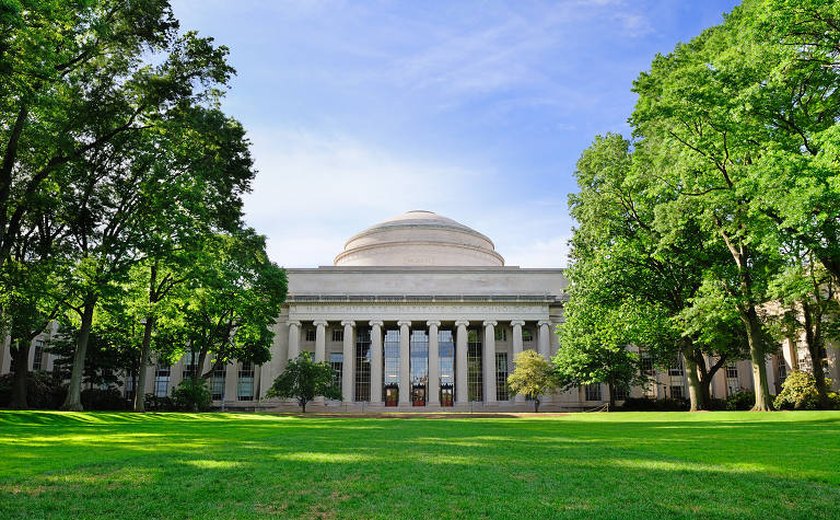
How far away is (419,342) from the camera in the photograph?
234 feet

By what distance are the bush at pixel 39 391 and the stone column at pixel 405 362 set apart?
32953mm

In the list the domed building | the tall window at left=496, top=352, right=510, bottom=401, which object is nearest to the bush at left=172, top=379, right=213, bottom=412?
the domed building

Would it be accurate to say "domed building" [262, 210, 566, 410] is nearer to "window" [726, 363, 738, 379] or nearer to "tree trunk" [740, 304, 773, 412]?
"window" [726, 363, 738, 379]

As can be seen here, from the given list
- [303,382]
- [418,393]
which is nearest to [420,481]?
[303,382]

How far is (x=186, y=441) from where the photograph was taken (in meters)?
13.3

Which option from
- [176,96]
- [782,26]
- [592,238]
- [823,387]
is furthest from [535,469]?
[823,387]

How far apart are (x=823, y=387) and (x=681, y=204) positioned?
20598 millimetres

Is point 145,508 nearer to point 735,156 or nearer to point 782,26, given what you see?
point 782,26

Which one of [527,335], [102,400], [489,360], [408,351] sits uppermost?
[527,335]

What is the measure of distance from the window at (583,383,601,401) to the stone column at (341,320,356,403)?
25755 mm

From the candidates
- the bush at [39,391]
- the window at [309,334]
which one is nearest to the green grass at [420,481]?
the bush at [39,391]

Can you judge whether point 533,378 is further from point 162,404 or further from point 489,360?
point 162,404

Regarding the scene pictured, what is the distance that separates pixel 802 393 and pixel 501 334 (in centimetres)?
3510

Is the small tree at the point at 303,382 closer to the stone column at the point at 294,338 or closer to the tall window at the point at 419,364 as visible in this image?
the stone column at the point at 294,338
